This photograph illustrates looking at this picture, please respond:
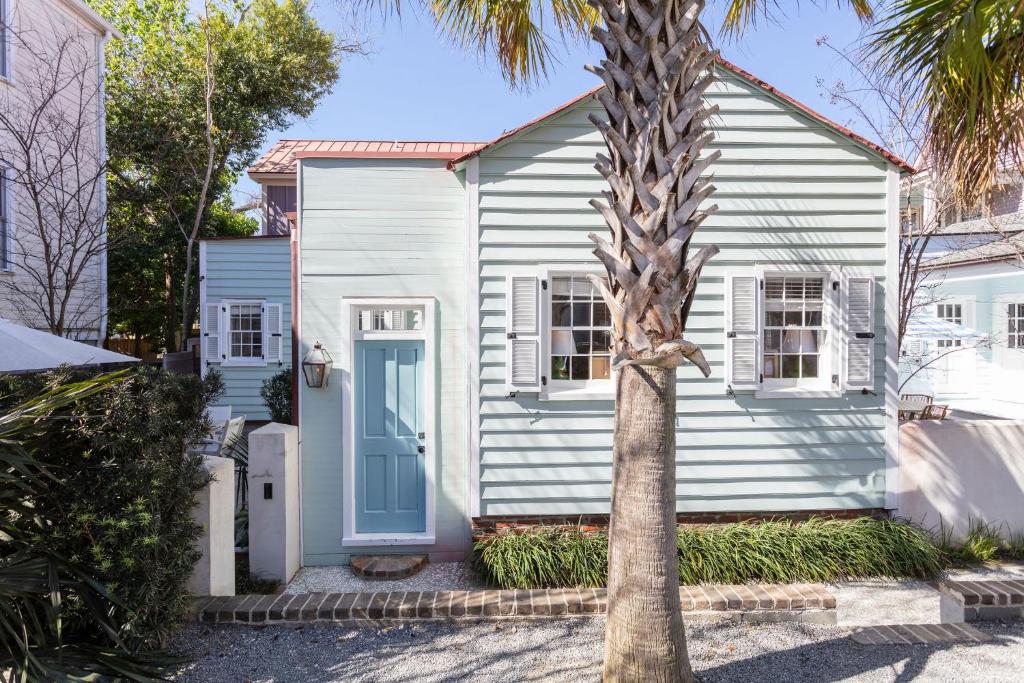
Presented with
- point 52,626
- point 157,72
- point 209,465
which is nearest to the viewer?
point 52,626

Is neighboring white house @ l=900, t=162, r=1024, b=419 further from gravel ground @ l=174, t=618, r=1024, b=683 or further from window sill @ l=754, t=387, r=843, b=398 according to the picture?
gravel ground @ l=174, t=618, r=1024, b=683

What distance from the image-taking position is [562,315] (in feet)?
20.4

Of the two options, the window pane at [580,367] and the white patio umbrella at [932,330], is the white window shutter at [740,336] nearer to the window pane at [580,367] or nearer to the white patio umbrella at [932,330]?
the window pane at [580,367]

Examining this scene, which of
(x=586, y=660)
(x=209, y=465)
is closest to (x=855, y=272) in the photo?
(x=586, y=660)

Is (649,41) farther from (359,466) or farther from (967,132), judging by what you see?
(359,466)

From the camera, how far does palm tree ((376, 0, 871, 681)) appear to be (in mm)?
3291

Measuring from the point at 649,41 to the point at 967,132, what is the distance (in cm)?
245

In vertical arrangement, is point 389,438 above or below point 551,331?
below

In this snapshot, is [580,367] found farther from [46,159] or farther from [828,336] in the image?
[46,159]

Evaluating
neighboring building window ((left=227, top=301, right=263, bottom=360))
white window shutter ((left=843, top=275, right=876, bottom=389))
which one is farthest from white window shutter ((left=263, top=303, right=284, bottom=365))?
white window shutter ((left=843, top=275, right=876, bottom=389))

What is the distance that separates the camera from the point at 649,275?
3.22 meters

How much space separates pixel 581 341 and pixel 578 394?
1.82ft

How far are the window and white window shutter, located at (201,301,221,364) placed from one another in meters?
9.51

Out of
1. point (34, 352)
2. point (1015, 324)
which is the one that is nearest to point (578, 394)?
point (34, 352)
